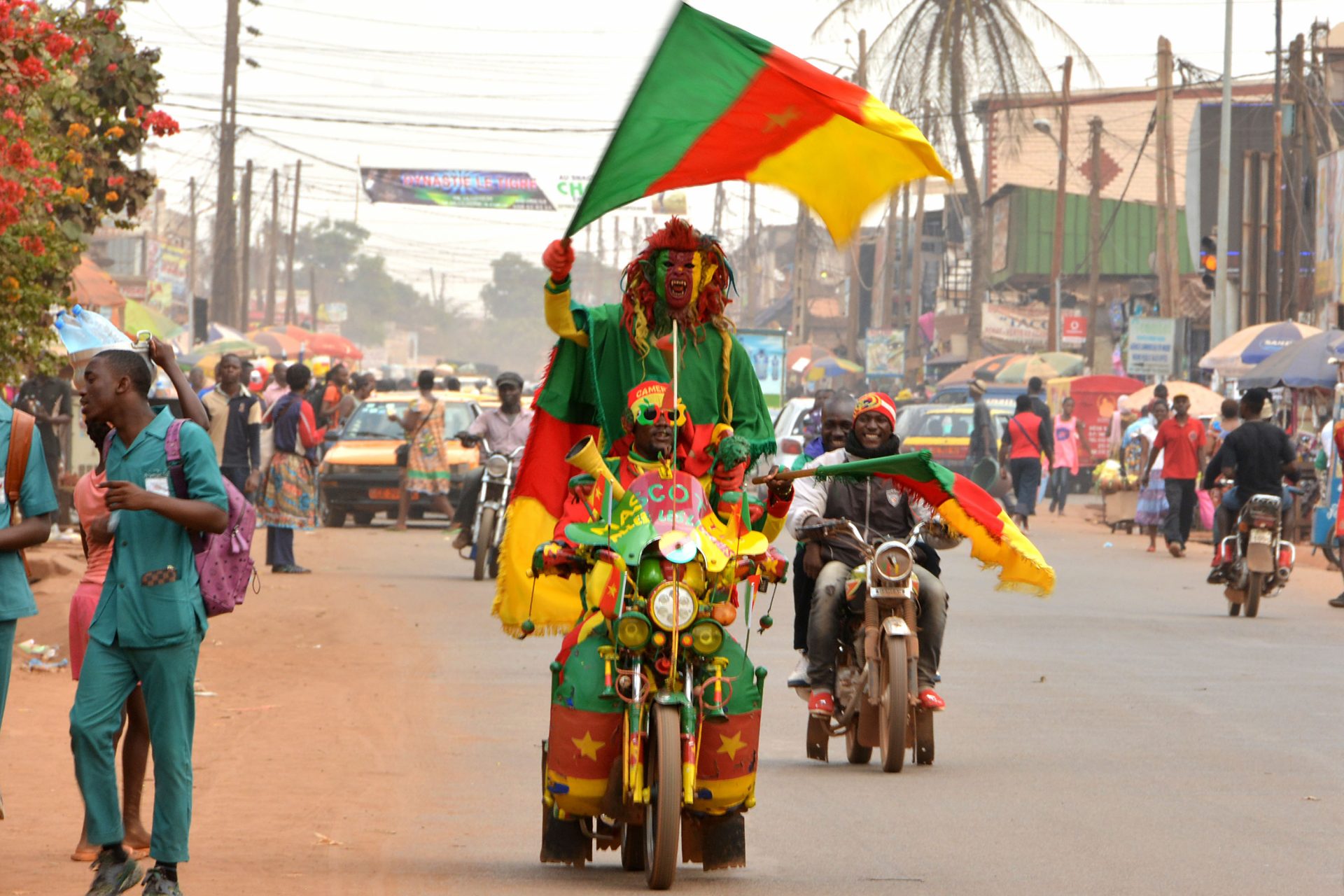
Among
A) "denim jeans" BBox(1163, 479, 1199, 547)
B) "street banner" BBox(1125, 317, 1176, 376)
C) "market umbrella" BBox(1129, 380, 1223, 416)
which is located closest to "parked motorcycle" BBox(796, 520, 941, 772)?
"denim jeans" BBox(1163, 479, 1199, 547)

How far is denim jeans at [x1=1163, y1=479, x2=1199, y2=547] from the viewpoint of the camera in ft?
71.6

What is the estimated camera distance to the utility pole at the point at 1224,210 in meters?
32.6

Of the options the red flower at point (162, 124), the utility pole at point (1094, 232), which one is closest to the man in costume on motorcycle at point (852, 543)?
the red flower at point (162, 124)

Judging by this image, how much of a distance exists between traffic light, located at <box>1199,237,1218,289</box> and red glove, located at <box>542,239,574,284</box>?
2920 cm

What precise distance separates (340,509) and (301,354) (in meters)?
23.4

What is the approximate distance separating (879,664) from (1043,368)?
34.1m

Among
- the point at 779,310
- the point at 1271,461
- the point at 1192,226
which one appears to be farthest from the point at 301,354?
the point at 779,310

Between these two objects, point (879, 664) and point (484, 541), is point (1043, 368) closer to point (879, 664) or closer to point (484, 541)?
point (484, 541)

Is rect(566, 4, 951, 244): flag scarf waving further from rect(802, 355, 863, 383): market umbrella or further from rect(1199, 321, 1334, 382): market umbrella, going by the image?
rect(802, 355, 863, 383): market umbrella

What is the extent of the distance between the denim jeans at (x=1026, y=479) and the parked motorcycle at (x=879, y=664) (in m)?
17.6

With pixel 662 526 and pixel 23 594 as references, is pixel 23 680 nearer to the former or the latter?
pixel 23 594

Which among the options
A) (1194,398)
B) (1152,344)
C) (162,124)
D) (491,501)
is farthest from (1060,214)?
(162,124)

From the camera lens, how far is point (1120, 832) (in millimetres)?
7145

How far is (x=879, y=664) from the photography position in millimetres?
8539
